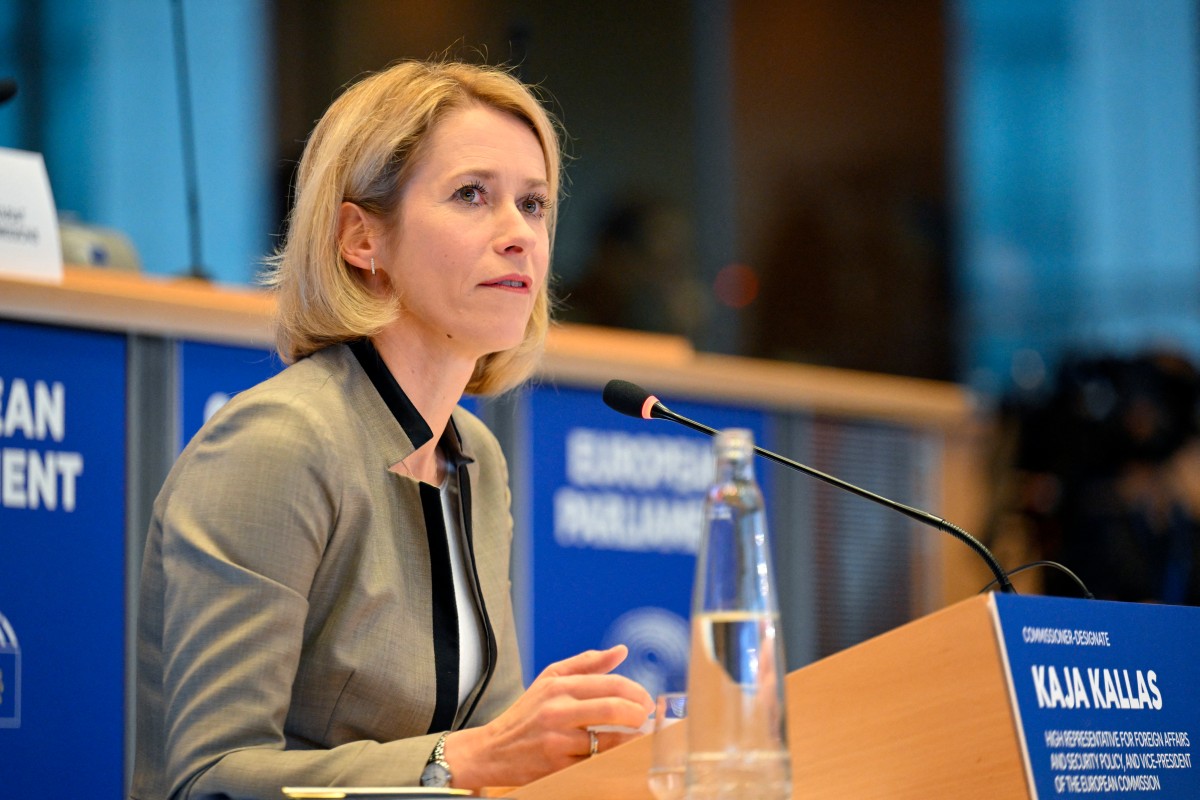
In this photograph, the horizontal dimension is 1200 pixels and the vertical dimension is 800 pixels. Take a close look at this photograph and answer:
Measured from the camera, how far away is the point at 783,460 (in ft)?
5.58

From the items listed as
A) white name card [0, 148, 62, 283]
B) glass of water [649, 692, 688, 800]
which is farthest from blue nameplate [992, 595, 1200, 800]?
white name card [0, 148, 62, 283]

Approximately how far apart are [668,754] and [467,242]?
A: 2.78 feet

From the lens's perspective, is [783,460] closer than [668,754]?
No

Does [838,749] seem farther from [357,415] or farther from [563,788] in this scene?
[357,415]

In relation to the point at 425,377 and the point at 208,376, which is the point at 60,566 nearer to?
the point at 208,376

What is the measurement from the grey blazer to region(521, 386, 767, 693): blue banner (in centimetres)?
146

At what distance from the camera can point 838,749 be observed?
1404 millimetres

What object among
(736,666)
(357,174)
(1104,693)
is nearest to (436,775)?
(736,666)

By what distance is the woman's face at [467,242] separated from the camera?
1979 millimetres

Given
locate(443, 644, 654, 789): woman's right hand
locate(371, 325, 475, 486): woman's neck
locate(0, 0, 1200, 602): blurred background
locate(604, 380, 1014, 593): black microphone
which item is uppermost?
locate(0, 0, 1200, 602): blurred background

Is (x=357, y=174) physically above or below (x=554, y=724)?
above

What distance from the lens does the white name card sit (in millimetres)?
2713

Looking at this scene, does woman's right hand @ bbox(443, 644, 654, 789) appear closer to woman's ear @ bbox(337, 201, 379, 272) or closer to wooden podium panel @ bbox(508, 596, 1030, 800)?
wooden podium panel @ bbox(508, 596, 1030, 800)

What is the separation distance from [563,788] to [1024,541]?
3.98m
